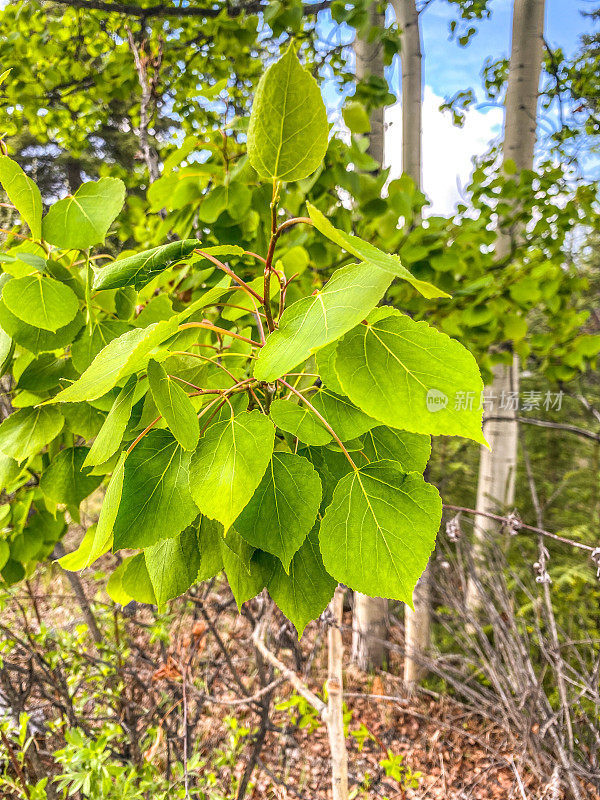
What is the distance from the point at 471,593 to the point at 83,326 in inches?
97.7

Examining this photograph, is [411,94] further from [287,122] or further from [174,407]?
[174,407]

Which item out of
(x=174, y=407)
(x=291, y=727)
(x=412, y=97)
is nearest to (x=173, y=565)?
(x=174, y=407)

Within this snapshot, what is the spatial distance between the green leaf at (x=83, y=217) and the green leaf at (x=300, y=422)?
11.1 inches

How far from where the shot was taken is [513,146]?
7.16 feet

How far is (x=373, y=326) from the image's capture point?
0.32 meters

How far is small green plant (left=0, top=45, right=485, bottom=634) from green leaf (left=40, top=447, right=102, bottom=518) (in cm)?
10

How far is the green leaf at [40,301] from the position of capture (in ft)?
1.49

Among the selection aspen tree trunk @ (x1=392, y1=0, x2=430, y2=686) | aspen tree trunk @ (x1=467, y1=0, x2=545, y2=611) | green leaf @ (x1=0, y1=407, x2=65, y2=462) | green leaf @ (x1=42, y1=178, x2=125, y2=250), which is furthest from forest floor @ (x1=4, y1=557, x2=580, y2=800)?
green leaf @ (x1=42, y1=178, x2=125, y2=250)

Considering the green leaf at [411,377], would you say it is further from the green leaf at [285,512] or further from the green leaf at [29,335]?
the green leaf at [29,335]

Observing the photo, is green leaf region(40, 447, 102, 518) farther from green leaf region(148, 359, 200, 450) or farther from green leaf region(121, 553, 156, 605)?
green leaf region(148, 359, 200, 450)

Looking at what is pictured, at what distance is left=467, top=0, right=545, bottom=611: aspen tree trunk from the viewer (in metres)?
2.06

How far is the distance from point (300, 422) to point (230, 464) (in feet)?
0.26

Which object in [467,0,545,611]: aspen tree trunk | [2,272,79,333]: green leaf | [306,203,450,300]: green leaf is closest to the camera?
[306,203,450,300]: green leaf

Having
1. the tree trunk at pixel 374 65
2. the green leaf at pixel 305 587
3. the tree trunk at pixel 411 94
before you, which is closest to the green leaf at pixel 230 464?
the green leaf at pixel 305 587
